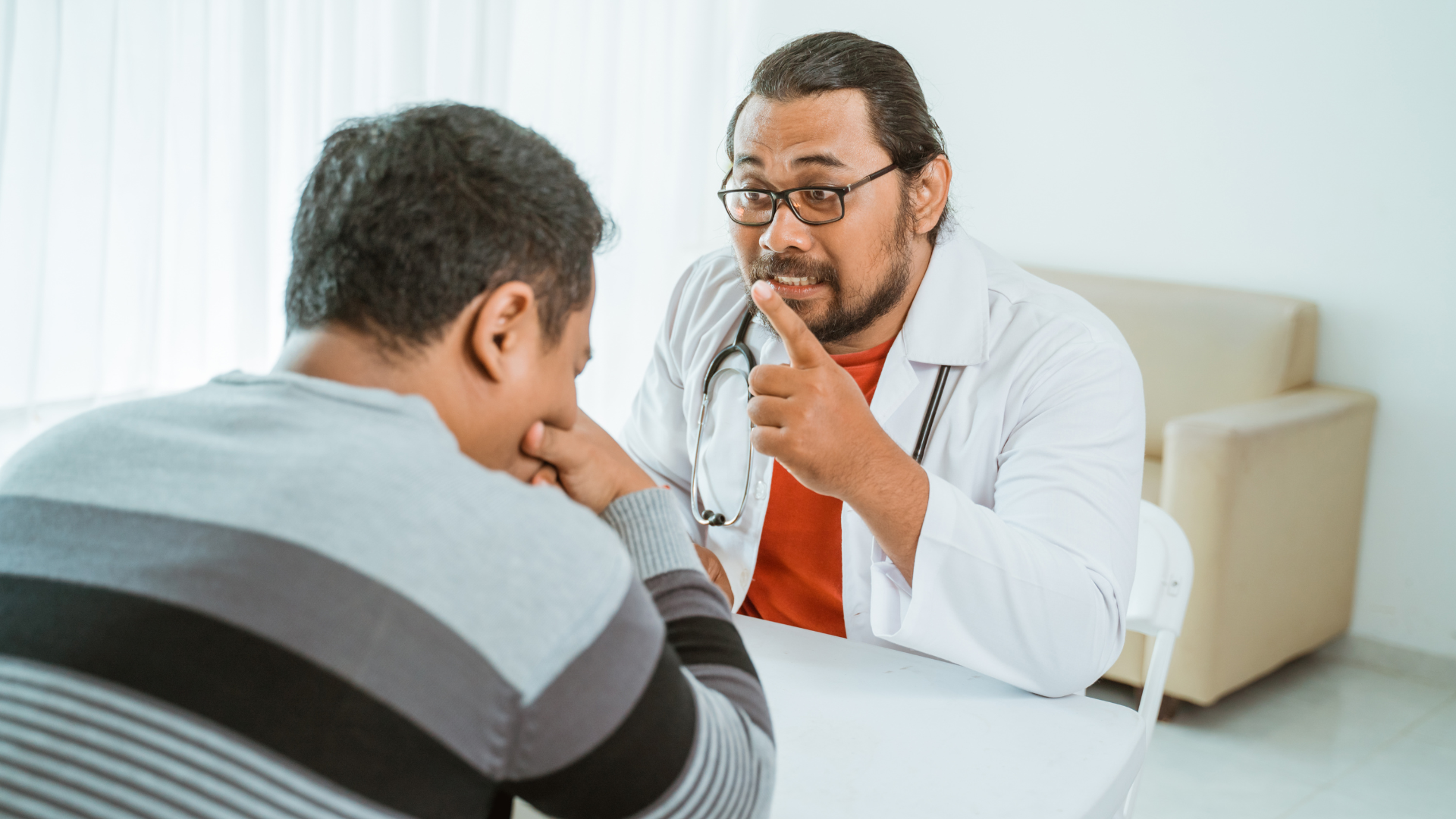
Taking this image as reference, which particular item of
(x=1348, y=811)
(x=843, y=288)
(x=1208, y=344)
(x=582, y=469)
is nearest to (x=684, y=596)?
(x=582, y=469)

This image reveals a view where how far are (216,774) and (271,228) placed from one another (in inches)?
80.3

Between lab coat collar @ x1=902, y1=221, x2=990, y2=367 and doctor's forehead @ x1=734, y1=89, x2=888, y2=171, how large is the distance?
182 mm

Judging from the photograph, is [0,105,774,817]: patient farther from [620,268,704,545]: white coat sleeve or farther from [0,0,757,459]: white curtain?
[0,0,757,459]: white curtain

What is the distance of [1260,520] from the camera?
256cm

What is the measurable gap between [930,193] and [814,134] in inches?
8.9

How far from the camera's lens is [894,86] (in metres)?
1.61

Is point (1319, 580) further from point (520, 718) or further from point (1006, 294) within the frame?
point (520, 718)

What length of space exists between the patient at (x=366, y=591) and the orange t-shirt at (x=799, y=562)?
75cm

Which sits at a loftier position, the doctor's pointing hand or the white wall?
the white wall

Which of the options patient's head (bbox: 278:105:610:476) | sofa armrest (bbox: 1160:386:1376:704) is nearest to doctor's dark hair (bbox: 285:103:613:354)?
patient's head (bbox: 278:105:610:476)

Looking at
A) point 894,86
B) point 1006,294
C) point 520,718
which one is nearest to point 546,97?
point 894,86

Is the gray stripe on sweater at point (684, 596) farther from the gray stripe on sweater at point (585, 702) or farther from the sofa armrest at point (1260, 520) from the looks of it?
the sofa armrest at point (1260, 520)

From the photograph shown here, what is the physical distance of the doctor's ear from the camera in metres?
1.64

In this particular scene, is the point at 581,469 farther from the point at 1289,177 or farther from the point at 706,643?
the point at 1289,177
